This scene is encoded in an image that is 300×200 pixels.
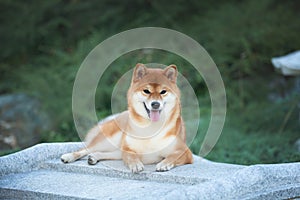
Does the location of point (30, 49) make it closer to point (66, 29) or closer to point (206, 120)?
point (66, 29)

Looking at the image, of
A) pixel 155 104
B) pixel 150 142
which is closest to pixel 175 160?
pixel 150 142

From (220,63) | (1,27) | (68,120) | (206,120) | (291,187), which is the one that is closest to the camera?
(291,187)

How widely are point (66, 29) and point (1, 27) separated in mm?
1176

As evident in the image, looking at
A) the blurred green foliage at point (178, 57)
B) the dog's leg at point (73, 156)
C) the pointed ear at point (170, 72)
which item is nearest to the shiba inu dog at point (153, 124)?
the pointed ear at point (170, 72)

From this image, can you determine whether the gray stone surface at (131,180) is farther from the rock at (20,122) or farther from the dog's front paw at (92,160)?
the rock at (20,122)

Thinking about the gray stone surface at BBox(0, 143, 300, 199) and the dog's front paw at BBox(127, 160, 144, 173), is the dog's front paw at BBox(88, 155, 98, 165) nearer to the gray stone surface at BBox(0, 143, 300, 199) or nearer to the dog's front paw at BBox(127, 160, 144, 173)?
the gray stone surface at BBox(0, 143, 300, 199)

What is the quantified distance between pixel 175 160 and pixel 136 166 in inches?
12.9

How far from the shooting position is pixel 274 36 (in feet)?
29.4

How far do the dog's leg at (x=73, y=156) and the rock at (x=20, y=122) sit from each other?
11.6ft

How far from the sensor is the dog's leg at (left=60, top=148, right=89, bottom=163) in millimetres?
4648

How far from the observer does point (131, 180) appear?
4.26m

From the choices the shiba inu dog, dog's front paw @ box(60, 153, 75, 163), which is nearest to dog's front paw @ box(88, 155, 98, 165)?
the shiba inu dog

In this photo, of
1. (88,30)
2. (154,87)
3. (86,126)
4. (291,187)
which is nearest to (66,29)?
(88,30)

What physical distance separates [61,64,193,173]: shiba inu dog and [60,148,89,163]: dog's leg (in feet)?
0.57
